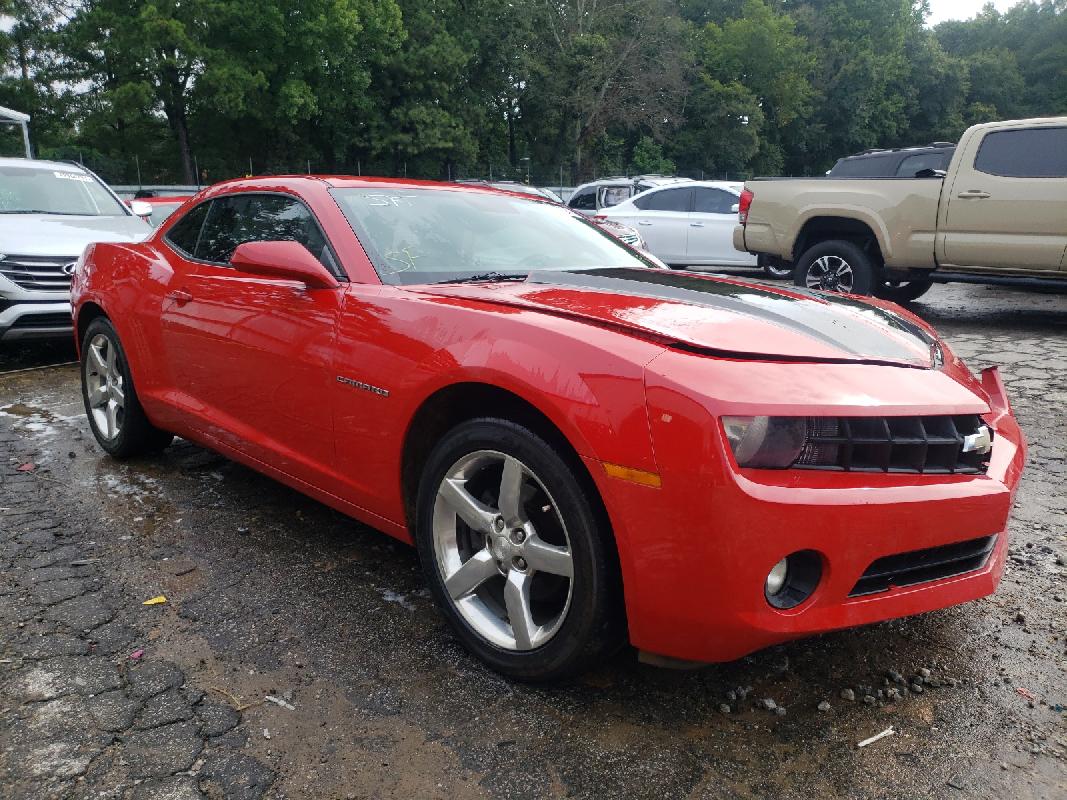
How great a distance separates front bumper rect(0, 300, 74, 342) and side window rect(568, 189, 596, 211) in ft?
37.8

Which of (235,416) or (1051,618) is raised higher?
(235,416)

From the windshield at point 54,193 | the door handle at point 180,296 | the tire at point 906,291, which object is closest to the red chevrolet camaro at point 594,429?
the door handle at point 180,296

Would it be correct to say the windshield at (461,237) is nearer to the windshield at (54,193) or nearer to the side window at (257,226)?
the side window at (257,226)

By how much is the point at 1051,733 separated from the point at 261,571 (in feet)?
8.35

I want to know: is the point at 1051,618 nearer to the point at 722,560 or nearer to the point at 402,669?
the point at 722,560

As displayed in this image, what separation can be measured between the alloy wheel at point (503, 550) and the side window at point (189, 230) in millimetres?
2170

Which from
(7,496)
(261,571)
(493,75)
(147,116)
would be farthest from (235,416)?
(493,75)

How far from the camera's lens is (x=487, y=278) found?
117 inches

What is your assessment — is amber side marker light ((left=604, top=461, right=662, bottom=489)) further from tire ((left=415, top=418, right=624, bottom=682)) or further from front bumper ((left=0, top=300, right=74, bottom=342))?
front bumper ((left=0, top=300, right=74, bottom=342))

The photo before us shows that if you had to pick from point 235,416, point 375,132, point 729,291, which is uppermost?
point 375,132

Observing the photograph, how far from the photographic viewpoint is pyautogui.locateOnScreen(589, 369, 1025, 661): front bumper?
73.8 inches

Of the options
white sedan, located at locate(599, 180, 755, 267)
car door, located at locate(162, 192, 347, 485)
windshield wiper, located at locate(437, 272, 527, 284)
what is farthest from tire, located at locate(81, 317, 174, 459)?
white sedan, located at locate(599, 180, 755, 267)

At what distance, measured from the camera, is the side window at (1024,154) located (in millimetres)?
7520

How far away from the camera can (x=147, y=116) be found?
33.9 m
